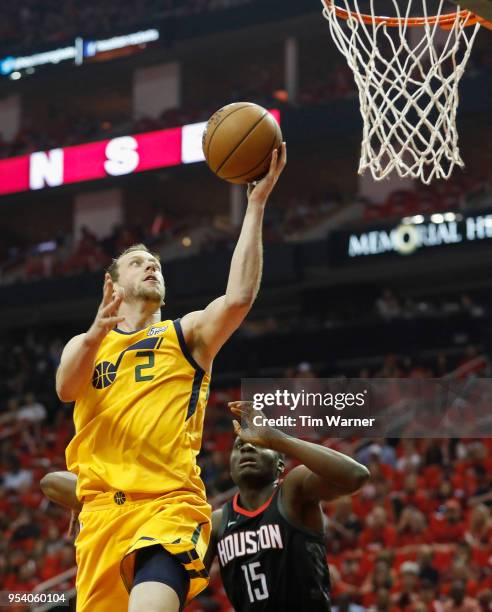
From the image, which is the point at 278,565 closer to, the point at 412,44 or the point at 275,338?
the point at 412,44

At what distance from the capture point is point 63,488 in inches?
178

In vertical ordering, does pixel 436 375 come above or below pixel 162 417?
above

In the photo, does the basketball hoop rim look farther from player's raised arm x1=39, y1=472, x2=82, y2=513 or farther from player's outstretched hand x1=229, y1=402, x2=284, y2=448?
player's raised arm x1=39, y1=472, x2=82, y2=513

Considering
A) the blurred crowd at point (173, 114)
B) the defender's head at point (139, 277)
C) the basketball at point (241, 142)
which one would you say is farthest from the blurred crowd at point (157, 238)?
the defender's head at point (139, 277)

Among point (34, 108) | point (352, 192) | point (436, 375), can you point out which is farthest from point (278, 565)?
point (34, 108)

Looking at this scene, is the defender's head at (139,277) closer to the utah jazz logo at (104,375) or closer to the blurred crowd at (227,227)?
the utah jazz logo at (104,375)

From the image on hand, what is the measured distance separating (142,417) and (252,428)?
448mm

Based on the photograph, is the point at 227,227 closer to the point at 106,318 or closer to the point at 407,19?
the point at 407,19

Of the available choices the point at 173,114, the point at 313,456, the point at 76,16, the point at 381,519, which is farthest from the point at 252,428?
the point at 76,16


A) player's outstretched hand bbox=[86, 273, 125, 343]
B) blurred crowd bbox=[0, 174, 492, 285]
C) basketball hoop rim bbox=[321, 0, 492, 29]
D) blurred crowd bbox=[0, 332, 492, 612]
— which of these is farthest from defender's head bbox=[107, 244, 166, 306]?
blurred crowd bbox=[0, 174, 492, 285]

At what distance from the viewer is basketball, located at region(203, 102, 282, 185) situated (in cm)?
407

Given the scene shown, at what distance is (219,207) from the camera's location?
23.9 metres

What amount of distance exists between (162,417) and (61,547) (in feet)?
28.2

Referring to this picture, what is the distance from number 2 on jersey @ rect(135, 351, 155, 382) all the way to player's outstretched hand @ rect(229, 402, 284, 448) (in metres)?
0.33
